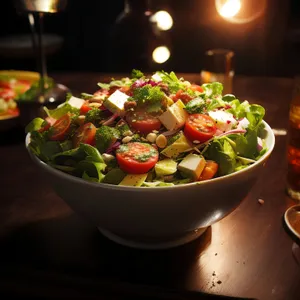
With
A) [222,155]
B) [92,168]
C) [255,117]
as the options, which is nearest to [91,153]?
[92,168]

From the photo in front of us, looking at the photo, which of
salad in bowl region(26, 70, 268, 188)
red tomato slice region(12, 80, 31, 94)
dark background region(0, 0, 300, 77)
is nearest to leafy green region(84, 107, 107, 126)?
salad in bowl region(26, 70, 268, 188)

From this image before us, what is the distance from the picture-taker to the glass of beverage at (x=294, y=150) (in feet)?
3.63

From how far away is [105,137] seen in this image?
2.96 feet

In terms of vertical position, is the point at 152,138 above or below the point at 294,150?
above

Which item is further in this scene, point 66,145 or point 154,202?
point 66,145

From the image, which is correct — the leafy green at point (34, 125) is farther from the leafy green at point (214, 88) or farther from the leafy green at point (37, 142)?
the leafy green at point (214, 88)

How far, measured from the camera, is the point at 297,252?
88 centimetres

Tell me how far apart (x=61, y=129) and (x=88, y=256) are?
0.26 m

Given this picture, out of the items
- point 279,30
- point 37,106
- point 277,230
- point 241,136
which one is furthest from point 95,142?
point 279,30

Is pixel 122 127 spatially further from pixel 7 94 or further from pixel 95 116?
pixel 7 94

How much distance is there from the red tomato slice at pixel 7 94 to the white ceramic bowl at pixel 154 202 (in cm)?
94

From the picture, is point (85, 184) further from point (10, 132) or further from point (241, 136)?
point (10, 132)

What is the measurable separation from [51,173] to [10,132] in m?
0.72

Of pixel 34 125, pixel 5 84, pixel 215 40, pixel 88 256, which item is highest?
pixel 34 125
